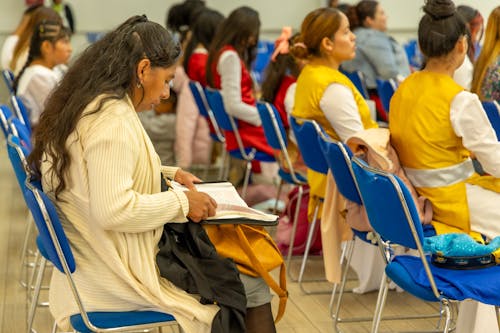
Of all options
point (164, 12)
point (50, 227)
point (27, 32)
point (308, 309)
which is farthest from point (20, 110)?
point (164, 12)

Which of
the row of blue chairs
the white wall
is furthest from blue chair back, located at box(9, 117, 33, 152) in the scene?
Answer: the white wall

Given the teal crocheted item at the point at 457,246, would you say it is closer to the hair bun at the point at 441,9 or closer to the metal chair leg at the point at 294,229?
the hair bun at the point at 441,9

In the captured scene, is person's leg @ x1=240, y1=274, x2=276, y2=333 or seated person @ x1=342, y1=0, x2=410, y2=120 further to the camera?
seated person @ x1=342, y1=0, x2=410, y2=120

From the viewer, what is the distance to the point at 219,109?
523cm

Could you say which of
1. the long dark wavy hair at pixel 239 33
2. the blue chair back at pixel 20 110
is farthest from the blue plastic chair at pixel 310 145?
the long dark wavy hair at pixel 239 33

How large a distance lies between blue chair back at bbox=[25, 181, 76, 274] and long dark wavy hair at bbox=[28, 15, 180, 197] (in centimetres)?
12

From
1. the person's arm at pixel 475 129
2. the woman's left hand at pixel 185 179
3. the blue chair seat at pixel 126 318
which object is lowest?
the blue chair seat at pixel 126 318

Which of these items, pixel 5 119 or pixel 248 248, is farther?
pixel 5 119

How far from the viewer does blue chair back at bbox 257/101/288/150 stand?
13.9ft

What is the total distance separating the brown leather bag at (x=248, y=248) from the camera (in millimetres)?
2432

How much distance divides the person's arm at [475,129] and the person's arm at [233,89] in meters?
2.44

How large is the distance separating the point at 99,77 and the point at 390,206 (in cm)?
89

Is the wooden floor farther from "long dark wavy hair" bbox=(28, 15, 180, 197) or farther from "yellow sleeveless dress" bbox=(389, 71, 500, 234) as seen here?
"long dark wavy hair" bbox=(28, 15, 180, 197)

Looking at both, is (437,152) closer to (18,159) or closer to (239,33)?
(18,159)
